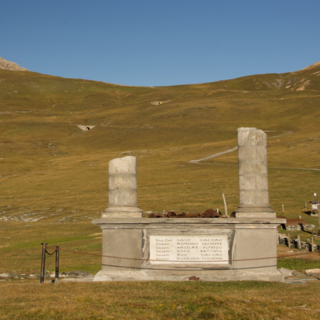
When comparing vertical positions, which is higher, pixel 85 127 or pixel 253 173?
pixel 85 127

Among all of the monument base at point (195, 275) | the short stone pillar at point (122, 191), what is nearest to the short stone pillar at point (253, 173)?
the monument base at point (195, 275)

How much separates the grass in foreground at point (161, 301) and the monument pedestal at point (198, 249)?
1.22 meters

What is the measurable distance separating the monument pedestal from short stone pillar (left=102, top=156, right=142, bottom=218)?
526 millimetres

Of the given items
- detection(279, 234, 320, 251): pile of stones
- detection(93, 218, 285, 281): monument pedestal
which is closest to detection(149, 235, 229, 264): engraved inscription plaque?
detection(93, 218, 285, 281): monument pedestal

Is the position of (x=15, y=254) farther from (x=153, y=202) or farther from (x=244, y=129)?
(x=153, y=202)

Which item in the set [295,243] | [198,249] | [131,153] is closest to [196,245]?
[198,249]

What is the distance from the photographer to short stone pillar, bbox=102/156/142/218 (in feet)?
56.1

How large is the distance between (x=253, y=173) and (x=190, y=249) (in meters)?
3.50

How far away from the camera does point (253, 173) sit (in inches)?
675

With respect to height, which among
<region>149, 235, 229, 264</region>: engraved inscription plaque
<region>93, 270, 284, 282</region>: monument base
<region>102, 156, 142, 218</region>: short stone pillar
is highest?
<region>102, 156, 142, 218</region>: short stone pillar

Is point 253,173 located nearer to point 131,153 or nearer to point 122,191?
point 122,191

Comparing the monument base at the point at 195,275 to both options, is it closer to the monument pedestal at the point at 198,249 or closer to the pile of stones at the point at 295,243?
the monument pedestal at the point at 198,249

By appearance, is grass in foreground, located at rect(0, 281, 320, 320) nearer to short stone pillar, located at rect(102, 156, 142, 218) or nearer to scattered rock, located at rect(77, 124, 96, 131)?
short stone pillar, located at rect(102, 156, 142, 218)

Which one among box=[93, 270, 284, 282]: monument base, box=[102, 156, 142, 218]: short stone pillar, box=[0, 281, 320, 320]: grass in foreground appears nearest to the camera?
box=[0, 281, 320, 320]: grass in foreground
